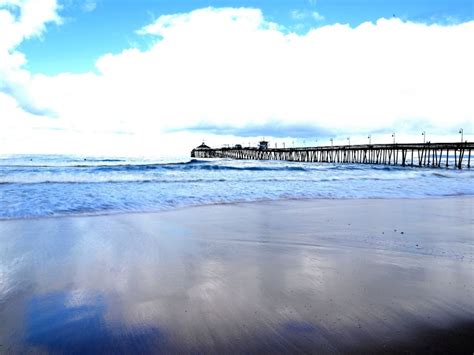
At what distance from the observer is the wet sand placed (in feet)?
8.14

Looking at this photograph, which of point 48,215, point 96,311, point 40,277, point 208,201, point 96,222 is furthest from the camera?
point 208,201

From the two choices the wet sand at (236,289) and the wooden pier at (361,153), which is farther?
the wooden pier at (361,153)

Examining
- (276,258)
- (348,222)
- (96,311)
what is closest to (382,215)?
(348,222)

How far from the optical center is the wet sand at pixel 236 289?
8.14ft

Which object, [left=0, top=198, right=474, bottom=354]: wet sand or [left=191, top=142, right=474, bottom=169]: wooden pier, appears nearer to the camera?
[left=0, top=198, right=474, bottom=354]: wet sand

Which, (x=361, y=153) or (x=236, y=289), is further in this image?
(x=361, y=153)

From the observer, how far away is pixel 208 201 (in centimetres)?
1178

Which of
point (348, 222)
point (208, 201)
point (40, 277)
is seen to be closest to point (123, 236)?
point (40, 277)

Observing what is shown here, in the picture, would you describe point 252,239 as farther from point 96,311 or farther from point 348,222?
point 96,311

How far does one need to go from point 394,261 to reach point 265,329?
267 cm

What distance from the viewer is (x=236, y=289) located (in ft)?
11.5

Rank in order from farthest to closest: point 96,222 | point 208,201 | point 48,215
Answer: point 208,201
point 48,215
point 96,222

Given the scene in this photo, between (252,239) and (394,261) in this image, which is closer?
(394,261)

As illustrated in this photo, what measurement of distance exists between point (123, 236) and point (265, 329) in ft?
14.0
